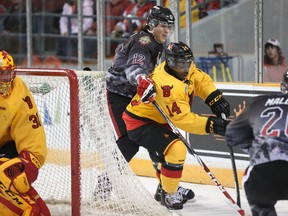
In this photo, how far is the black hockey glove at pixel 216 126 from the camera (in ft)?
16.0

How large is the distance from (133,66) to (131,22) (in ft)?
7.71

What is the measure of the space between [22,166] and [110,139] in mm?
1118

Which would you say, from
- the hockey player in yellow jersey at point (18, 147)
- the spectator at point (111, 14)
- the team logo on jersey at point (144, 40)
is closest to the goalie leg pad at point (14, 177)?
the hockey player in yellow jersey at point (18, 147)

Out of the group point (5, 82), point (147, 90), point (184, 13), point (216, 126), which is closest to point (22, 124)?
point (5, 82)

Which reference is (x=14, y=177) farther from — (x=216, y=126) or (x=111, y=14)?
(x=111, y=14)

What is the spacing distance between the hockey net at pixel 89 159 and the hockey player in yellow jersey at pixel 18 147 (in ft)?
1.69

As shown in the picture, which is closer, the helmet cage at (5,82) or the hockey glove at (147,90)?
the helmet cage at (5,82)

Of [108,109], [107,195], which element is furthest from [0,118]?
[108,109]

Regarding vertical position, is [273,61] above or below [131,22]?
below

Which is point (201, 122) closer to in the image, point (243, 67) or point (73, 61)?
point (243, 67)

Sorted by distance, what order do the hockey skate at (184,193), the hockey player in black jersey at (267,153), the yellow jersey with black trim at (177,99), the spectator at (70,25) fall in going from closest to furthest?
the hockey player in black jersey at (267,153), the yellow jersey with black trim at (177,99), the hockey skate at (184,193), the spectator at (70,25)

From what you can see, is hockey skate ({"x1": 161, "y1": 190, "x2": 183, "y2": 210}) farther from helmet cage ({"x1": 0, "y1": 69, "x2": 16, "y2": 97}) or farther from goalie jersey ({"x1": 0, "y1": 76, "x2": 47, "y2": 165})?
helmet cage ({"x1": 0, "y1": 69, "x2": 16, "y2": 97})

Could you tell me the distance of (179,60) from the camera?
519 cm

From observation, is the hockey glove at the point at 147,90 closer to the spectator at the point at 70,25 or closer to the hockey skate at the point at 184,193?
the hockey skate at the point at 184,193
